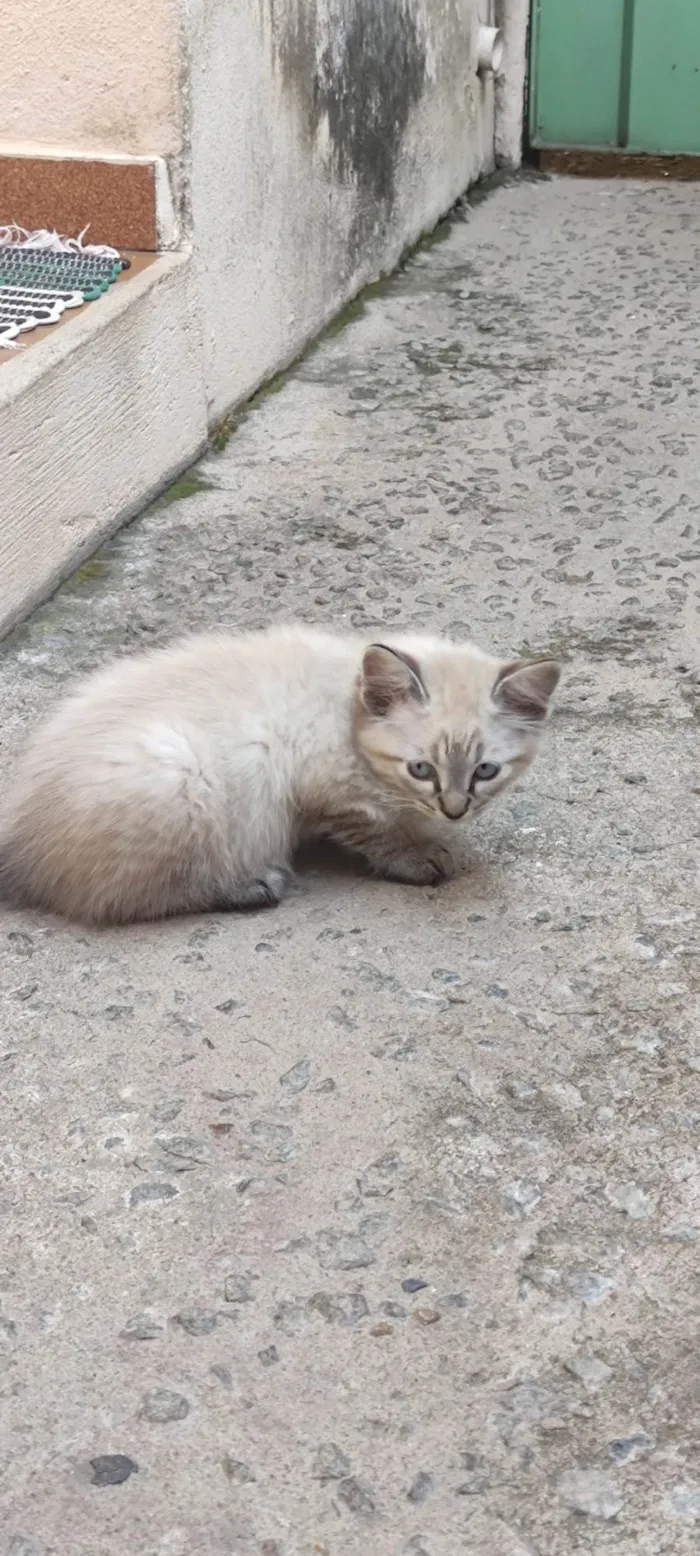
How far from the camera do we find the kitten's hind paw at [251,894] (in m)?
2.79

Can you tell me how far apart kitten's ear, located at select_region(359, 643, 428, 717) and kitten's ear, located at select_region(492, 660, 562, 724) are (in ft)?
0.45

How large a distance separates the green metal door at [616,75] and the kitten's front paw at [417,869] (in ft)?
16.1

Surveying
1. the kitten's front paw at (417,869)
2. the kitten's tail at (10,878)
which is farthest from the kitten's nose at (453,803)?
the kitten's tail at (10,878)

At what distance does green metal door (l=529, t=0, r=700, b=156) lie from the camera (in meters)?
6.59

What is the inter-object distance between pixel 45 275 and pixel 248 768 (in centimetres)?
190

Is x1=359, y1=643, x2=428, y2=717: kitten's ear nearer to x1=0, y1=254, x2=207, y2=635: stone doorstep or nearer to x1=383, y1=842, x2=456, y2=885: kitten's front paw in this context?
x1=383, y1=842, x2=456, y2=885: kitten's front paw

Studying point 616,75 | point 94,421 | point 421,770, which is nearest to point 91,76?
point 94,421

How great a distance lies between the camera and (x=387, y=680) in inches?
107

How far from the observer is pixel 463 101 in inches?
254

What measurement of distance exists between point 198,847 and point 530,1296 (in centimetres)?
95

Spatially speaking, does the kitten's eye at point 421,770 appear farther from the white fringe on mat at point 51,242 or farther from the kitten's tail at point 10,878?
the white fringe on mat at point 51,242

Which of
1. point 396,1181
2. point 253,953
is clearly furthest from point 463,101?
point 396,1181

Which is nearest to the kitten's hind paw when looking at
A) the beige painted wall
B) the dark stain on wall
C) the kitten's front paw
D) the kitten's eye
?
the kitten's front paw

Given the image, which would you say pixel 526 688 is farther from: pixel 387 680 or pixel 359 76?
pixel 359 76
